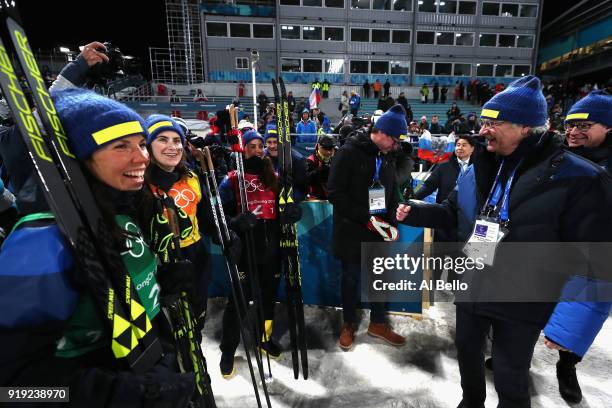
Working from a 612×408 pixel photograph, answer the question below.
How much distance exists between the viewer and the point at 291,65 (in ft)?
83.3

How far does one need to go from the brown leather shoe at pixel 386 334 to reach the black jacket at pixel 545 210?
1.65 m

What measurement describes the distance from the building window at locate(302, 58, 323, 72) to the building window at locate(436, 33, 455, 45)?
31.6 ft

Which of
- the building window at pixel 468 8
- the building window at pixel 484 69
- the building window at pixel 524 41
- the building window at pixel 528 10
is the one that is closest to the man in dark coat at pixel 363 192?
the building window at pixel 484 69

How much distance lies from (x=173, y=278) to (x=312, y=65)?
26.6 meters

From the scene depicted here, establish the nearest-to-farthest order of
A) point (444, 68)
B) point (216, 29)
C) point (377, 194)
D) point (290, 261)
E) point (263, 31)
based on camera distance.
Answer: point (290, 261) < point (377, 194) < point (216, 29) < point (263, 31) < point (444, 68)

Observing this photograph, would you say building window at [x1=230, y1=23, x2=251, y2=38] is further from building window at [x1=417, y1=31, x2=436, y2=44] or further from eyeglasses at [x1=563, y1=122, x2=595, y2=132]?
eyeglasses at [x1=563, y1=122, x2=595, y2=132]

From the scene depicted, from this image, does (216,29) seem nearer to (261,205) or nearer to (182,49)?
(182,49)

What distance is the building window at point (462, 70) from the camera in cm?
2711

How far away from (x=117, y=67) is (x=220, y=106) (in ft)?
44.4

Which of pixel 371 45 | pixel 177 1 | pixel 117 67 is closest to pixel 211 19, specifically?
pixel 177 1

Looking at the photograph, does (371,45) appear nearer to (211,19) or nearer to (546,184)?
(211,19)

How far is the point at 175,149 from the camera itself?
92.2 inches

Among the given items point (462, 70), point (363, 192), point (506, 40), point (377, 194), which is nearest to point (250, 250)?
point (363, 192)

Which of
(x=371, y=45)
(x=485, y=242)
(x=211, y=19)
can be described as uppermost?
(x=211, y=19)
